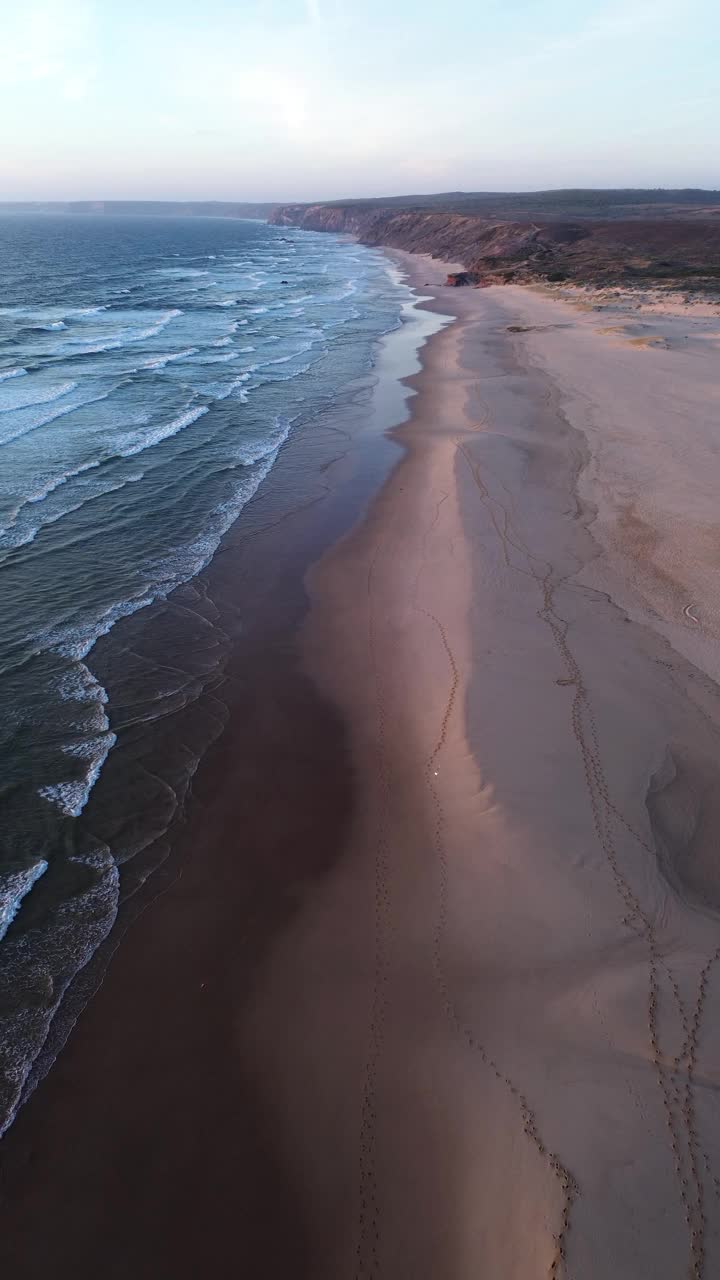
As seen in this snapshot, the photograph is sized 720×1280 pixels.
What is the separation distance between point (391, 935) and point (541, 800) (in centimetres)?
294

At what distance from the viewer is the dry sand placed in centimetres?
587

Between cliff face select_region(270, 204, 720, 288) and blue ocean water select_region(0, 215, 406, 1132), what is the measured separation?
2086cm

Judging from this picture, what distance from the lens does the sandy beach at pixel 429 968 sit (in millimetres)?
5930

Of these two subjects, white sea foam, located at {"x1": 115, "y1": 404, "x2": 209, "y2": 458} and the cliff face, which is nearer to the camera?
white sea foam, located at {"x1": 115, "y1": 404, "x2": 209, "y2": 458}

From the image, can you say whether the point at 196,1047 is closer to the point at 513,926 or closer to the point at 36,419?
the point at 513,926

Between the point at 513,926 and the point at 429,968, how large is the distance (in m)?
1.16

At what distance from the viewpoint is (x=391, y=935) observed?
8320 millimetres

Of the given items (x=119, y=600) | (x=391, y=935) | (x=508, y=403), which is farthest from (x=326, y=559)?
(x=508, y=403)

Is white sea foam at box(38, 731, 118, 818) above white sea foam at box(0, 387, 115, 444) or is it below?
below

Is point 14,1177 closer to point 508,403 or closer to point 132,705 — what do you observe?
point 132,705

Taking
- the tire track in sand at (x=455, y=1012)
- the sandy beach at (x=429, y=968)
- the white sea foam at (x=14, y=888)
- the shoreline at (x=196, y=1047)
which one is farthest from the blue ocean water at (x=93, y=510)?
the tire track in sand at (x=455, y=1012)

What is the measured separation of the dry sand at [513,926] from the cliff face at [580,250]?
52392 millimetres

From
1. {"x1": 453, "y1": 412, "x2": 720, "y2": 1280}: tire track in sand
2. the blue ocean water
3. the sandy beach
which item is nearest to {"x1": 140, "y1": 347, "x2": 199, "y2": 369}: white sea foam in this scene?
the blue ocean water

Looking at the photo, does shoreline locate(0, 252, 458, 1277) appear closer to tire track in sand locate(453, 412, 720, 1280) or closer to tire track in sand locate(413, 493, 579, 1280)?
tire track in sand locate(413, 493, 579, 1280)
